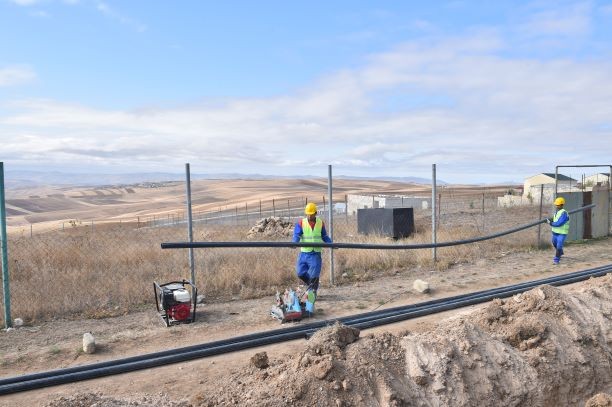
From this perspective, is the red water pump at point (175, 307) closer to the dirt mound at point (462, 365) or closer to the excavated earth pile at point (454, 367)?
the excavated earth pile at point (454, 367)

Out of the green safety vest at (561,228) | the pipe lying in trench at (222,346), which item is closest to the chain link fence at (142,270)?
the green safety vest at (561,228)

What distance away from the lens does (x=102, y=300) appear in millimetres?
8203

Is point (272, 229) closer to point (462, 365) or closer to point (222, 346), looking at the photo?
point (222, 346)

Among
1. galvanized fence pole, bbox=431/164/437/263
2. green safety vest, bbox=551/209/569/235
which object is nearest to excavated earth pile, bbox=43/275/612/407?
galvanized fence pole, bbox=431/164/437/263

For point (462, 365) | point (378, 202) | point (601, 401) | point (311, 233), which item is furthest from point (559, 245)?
point (378, 202)

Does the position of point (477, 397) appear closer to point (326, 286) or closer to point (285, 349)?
point (285, 349)

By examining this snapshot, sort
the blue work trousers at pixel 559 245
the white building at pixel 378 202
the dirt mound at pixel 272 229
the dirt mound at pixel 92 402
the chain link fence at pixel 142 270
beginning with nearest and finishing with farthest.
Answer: the dirt mound at pixel 92 402
the chain link fence at pixel 142 270
the blue work trousers at pixel 559 245
the dirt mound at pixel 272 229
the white building at pixel 378 202

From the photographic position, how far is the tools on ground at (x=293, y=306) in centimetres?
705

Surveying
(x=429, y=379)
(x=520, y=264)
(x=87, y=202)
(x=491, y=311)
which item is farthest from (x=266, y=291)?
(x=87, y=202)

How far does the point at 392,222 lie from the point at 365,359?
460 inches

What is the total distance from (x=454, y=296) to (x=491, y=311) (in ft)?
9.55

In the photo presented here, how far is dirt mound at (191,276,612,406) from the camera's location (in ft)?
12.3

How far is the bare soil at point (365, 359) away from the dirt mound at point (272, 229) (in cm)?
1204

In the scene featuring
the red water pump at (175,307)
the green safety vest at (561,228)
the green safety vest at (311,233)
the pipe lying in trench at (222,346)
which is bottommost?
the pipe lying in trench at (222,346)
